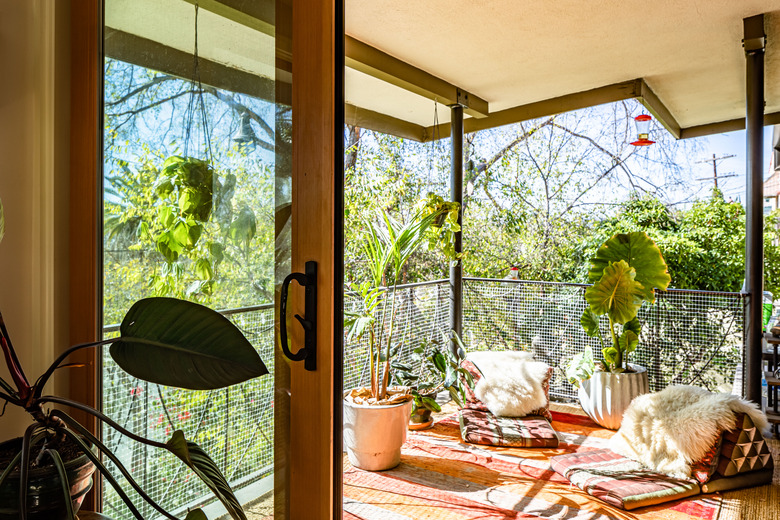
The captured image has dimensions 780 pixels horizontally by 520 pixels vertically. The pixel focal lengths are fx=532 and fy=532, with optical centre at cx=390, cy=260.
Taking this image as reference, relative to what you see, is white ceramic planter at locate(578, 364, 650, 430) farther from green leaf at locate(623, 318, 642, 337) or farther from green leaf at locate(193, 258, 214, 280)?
green leaf at locate(193, 258, 214, 280)

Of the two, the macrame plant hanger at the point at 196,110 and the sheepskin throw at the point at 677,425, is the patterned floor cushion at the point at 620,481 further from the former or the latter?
the macrame plant hanger at the point at 196,110

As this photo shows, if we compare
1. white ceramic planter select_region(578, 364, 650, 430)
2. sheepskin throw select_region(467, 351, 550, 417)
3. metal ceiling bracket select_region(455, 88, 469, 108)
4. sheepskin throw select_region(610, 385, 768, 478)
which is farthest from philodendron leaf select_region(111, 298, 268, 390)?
metal ceiling bracket select_region(455, 88, 469, 108)

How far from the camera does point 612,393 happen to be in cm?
368

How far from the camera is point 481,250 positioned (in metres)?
7.44

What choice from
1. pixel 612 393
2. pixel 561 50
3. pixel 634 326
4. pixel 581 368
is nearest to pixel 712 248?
pixel 634 326

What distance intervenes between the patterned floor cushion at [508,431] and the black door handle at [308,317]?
2.45 metres

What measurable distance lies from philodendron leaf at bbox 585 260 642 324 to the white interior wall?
3.40 metres

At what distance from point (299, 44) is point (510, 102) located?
404 cm

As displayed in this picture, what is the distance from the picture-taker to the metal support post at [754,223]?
3.33 meters

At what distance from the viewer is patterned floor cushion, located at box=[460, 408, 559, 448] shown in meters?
3.29

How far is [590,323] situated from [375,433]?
2066 mm

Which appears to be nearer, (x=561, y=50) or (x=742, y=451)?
(x=742, y=451)

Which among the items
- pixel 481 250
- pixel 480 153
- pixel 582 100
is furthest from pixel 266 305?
pixel 480 153

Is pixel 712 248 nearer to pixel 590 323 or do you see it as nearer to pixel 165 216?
pixel 590 323
